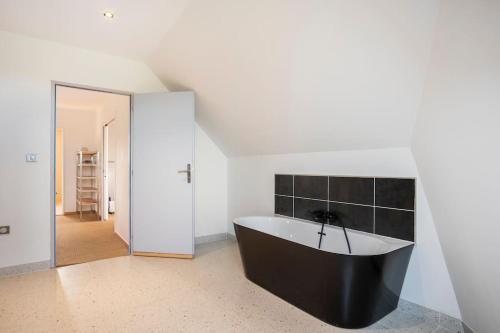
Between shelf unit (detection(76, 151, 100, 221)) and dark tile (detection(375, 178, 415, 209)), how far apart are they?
588 centimetres

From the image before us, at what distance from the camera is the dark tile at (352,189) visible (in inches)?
91.1

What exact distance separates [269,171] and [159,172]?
53.0 inches

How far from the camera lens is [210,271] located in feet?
9.31

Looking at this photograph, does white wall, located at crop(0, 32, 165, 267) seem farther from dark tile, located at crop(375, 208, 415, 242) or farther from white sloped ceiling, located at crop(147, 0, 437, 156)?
dark tile, located at crop(375, 208, 415, 242)

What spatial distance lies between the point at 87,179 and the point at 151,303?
204 inches

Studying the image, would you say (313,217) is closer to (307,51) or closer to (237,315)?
(237,315)

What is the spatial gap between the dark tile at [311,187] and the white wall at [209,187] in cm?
145

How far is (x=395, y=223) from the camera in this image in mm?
2113

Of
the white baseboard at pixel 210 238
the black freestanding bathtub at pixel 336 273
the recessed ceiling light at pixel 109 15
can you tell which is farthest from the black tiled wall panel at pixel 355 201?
the recessed ceiling light at pixel 109 15

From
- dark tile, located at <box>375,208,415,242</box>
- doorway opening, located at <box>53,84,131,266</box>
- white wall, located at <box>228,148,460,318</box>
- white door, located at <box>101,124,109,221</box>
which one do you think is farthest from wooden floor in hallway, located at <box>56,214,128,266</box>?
dark tile, located at <box>375,208,415,242</box>

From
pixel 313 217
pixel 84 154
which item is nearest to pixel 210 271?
pixel 313 217

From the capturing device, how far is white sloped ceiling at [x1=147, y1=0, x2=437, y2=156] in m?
1.52

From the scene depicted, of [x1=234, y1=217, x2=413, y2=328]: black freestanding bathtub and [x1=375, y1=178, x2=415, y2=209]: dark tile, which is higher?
[x1=375, y1=178, x2=415, y2=209]: dark tile

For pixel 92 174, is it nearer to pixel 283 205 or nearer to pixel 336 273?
pixel 283 205
